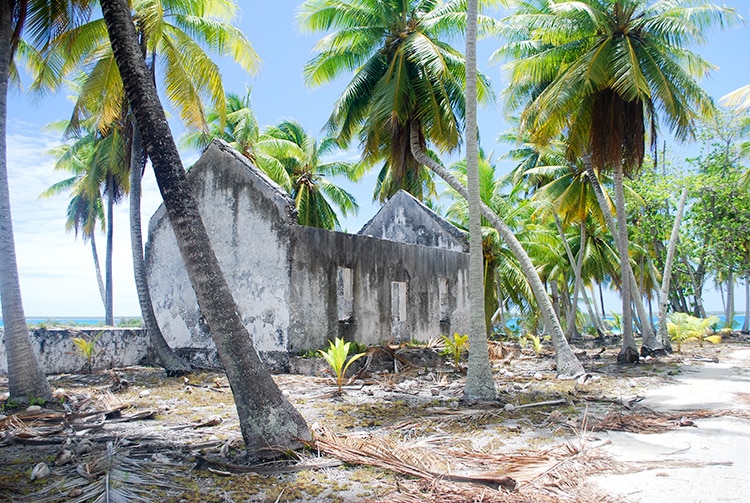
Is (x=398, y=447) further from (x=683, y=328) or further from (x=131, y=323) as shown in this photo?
(x=131, y=323)

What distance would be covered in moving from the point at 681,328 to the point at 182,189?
776 inches

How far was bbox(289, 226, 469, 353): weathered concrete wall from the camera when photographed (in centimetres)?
1220

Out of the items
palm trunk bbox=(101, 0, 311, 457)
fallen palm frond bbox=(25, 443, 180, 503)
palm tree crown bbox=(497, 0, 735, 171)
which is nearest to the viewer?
fallen palm frond bbox=(25, 443, 180, 503)

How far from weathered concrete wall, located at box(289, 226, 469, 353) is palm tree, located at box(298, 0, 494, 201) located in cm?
293

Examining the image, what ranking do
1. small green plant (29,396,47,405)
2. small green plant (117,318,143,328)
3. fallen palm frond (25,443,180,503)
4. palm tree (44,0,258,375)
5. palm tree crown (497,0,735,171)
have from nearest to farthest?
fallen palm frond (25,443,180,503), small green plant (29,396,47,405), palm tree (44,0,258,375), palm tree crown (497,0,735,171), small green plant (117,318,143,328)

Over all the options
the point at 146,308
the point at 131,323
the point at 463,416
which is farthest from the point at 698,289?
the point at 131,323

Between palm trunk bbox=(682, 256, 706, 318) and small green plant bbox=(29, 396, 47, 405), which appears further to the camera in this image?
palm trunk bbox=(682, 256, 706, 318)

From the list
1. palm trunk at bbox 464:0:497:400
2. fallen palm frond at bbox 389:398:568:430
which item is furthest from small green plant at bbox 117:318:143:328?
fallen palm frond at bbox 389:398:568:430

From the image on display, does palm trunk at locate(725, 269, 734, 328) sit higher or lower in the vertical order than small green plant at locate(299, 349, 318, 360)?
higher

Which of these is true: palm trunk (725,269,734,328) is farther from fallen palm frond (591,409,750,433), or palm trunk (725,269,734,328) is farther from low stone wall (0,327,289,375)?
low stone wall (0,327,289,375)

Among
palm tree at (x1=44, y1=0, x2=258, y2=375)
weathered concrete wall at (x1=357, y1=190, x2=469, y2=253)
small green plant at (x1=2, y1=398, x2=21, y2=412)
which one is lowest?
small green plant at (x1=2, y1=398, x2=21, y2=412)

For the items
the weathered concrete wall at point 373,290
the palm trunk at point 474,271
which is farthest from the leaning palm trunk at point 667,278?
the palm trunk at point 474,271

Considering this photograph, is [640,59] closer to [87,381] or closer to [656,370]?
[656,370]

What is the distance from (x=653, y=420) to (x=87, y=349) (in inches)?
440
